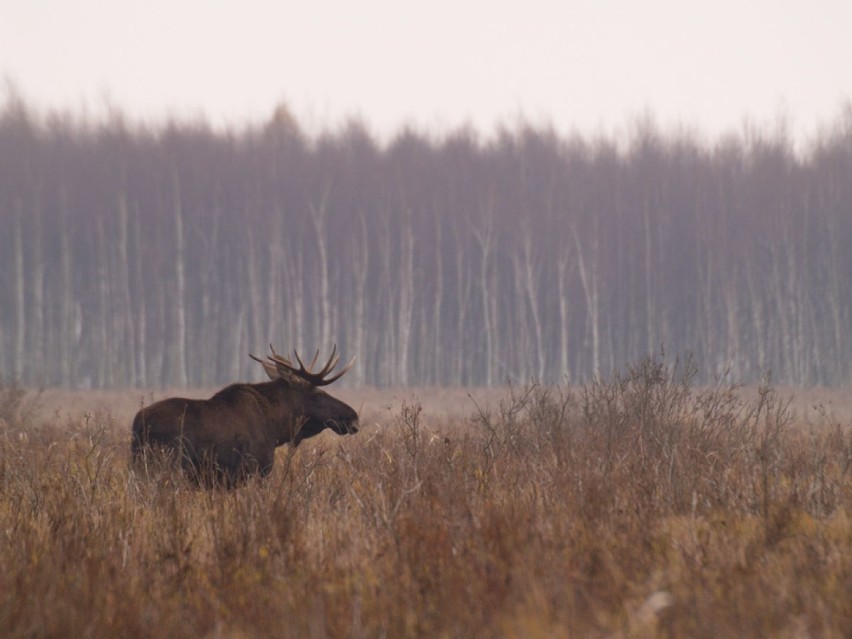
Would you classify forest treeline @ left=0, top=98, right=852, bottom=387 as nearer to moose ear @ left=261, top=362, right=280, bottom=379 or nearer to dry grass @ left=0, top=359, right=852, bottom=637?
moose ear @ left=261, top=362, right=280, bottom=379

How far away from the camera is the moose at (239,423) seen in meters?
6.98

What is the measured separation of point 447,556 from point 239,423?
357 centimetres

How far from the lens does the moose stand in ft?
22.9

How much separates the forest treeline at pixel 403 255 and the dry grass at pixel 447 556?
26.7 m

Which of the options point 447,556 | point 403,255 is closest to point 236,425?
point 447,556

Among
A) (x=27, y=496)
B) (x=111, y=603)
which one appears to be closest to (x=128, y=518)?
(x=27, y=496)

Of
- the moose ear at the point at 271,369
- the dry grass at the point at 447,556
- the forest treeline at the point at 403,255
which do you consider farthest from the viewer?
the forest treeline at the point at 403,255

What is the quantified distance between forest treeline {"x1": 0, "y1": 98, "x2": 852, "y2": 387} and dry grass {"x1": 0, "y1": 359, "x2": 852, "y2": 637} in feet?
87.6

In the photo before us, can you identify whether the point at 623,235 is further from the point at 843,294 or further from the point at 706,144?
the point at 843,294

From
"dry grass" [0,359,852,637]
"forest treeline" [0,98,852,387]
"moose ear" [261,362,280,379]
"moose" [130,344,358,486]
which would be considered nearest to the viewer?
"dry grass" [0,359,852,637]

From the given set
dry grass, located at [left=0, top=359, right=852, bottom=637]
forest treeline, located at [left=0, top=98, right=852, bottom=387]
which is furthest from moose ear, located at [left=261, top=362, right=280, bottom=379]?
forest treeline, located at [left=0, top=98, right=852, bottom=387]

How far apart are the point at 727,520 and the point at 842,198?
117 ft

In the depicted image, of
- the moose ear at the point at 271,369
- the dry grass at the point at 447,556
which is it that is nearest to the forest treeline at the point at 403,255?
the moose ear at the point at 271,369

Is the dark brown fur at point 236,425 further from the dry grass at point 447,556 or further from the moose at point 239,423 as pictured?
the dry grass at point 447,556
